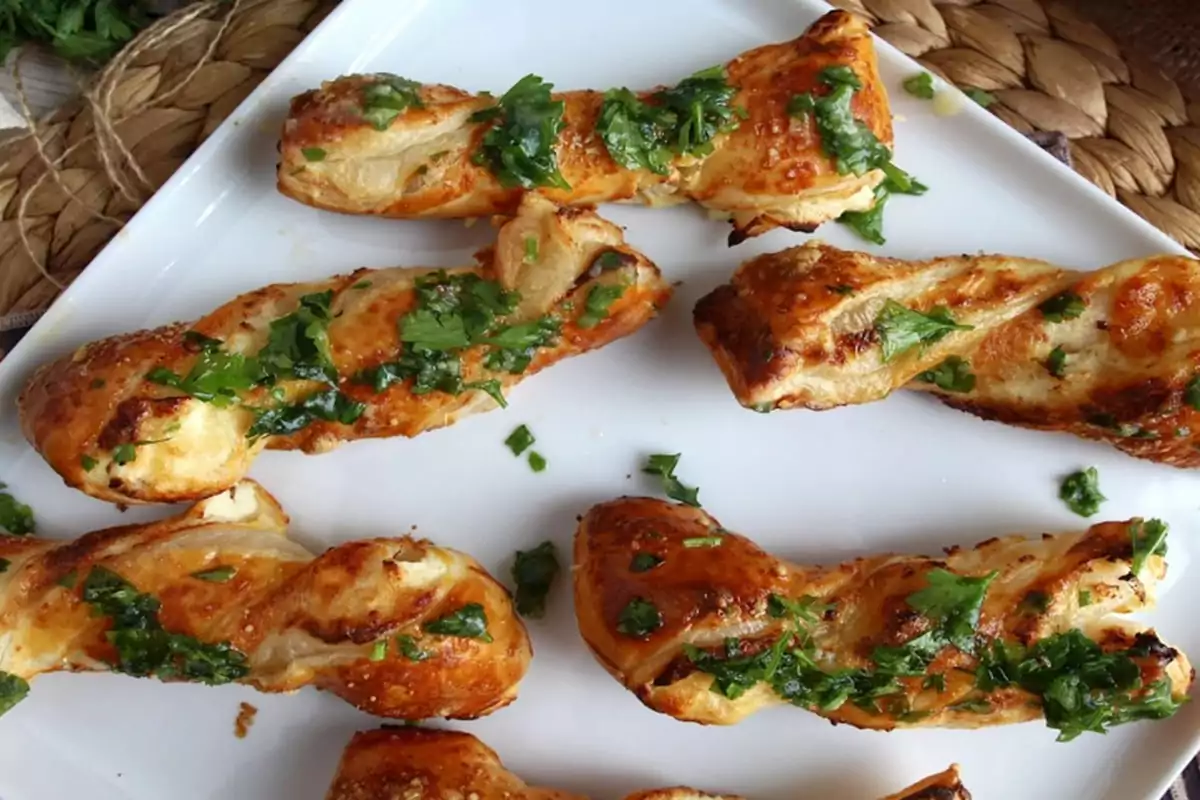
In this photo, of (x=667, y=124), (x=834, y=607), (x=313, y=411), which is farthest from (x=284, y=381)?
(x=834, y=607)

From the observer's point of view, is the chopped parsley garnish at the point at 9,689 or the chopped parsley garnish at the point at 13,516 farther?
the chopped parsley garnish at the point at 13,516

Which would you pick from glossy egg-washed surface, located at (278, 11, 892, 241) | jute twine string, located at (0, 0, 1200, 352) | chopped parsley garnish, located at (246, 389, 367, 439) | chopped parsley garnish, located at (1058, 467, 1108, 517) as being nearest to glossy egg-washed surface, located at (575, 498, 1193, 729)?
chopped parsley garnish, located at (1058, 467, 1108, 517)

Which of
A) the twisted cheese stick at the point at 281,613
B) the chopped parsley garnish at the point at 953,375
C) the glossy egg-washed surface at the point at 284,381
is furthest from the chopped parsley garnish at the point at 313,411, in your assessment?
the chopped parsley garnish at the point at 953,375

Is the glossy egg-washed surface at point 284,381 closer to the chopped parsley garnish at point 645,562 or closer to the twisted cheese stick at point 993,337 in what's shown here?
the twisted cheese stick at point 993,337

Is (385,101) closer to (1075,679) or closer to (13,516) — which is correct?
(13,516)

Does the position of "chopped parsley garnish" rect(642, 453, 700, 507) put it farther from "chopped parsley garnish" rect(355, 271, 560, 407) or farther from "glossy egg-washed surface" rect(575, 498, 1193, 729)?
"chopped parsley garnish" rect(355, 271, 560, 407)

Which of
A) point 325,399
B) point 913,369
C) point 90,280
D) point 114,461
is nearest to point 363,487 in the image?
point 325,399
